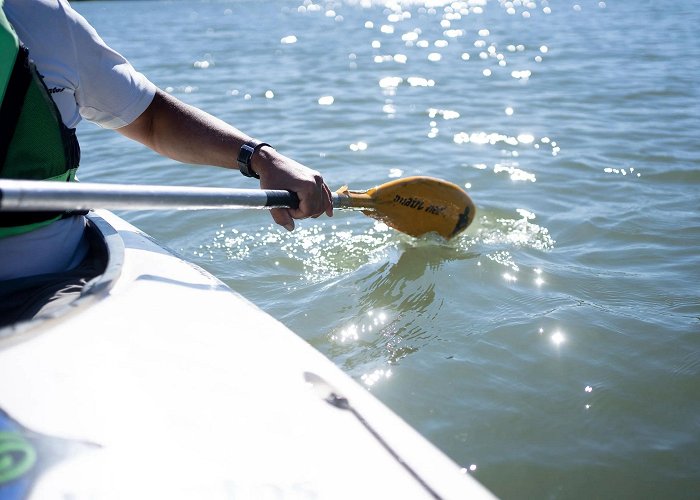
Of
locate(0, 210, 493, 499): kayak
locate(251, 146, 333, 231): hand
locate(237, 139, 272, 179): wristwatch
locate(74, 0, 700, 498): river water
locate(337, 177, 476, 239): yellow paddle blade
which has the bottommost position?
locate(74, 0, 700, 498): river water

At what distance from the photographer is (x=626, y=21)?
11648mm

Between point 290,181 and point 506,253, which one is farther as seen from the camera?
point 506,253

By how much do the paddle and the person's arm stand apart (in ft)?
0.16

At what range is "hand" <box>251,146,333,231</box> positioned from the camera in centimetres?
228

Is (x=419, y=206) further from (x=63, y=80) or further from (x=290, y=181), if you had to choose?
(x=63, y=80)

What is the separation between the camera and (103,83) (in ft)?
6.60

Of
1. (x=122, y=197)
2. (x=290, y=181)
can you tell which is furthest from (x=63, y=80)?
(x=290, y=181)

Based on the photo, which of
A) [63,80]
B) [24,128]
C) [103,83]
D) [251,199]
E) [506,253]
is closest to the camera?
[24,128]

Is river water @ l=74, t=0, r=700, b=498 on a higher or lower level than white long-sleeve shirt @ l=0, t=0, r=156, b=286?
lower

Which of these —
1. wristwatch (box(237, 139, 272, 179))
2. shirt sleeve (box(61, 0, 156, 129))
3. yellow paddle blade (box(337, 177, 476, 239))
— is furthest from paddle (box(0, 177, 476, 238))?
shirt sleeve (box(61, 0, 156, 129))

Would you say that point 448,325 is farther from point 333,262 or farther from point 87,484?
point 87,484

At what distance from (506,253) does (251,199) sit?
71.6 inches

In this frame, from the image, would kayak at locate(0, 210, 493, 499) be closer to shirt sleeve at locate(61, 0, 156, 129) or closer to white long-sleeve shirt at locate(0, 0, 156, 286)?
white long-sleeve shirt at locate(0, 0, 156, 286)

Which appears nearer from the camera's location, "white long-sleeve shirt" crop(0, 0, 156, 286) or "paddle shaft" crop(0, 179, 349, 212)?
"paddle shaft" crop(0, 179, 349, 212)
